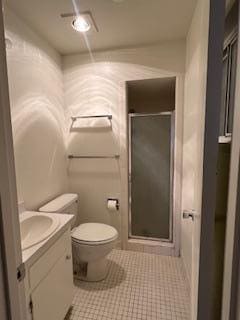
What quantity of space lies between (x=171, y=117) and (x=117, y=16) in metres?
1.13

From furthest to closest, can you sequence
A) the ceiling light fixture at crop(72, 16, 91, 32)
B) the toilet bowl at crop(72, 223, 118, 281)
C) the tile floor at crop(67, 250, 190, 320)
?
the toilet bowl at crop(72, 223, 118, 281) → the ceiling light fixture at crop(72, 16, 91, 32) → the tile floor at crop(67, 250, 190, 320)

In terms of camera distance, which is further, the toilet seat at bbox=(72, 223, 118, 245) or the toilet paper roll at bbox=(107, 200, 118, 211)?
the toilet paper roll at bbox=(107, 200, 118, 211)

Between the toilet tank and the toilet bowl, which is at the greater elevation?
the toilet tank

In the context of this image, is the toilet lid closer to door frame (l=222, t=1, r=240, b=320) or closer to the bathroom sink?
the bathroom sink

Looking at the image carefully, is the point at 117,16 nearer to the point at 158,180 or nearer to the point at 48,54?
the point at 48,54

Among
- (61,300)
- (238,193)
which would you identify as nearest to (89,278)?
(61,300)

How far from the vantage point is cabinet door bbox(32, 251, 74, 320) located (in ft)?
3.74

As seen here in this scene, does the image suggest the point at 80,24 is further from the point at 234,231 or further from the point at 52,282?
the point at 52,282

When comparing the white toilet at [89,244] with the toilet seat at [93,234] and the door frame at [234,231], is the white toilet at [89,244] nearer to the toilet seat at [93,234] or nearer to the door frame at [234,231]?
the toilet seat at [93,234]

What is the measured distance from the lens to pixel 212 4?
0.64 meters

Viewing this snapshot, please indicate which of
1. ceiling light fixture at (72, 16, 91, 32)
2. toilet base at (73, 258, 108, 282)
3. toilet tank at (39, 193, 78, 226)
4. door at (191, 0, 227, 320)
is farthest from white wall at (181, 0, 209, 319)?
toilet tank at (39, 193, 78, 226)

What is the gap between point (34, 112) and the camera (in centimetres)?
179

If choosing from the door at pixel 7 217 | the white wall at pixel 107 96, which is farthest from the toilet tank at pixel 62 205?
the door at pixel 7 217

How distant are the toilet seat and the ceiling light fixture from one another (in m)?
1.96
